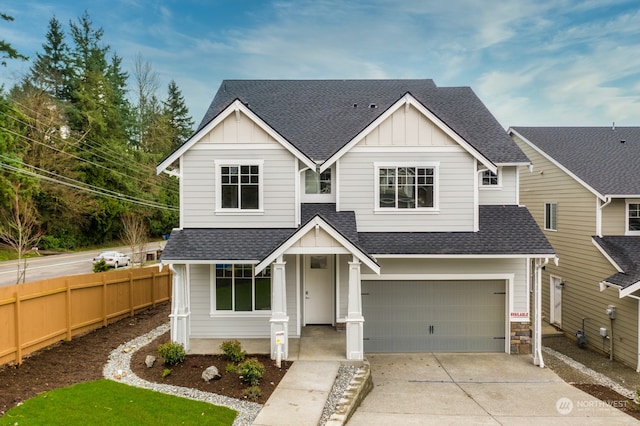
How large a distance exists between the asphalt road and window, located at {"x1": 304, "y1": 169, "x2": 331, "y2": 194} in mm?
17929

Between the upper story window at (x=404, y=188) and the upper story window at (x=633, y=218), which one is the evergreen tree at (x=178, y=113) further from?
the upper story window at (x=633, y=218)

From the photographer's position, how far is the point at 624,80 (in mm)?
22688

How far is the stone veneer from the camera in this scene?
11.2 m

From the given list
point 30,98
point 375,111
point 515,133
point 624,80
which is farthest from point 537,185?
point 30,98

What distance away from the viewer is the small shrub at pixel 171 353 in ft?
29.2

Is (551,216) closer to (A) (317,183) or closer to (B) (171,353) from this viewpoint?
(A) (317,183)

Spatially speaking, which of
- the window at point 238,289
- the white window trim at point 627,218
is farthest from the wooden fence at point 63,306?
the white window trim at point 627,218

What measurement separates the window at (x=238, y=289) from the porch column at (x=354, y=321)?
279 cm

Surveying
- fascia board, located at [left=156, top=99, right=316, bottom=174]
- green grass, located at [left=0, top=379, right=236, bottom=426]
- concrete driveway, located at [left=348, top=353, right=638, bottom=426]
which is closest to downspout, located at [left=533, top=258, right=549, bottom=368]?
concrete driveway, located at [left=348, top=353, right=638, bottom=426]

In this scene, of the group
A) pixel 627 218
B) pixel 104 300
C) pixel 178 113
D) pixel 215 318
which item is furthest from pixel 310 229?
pixel 178 113

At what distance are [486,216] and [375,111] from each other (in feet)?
19.5

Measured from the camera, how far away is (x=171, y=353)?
8914 mm

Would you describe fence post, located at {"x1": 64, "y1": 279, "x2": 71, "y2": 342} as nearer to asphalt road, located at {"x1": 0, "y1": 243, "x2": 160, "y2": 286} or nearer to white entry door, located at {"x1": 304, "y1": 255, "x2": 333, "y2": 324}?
white entry door, located at {"x1": 304, "y1": 255, "x2": 333, "y2": 324}

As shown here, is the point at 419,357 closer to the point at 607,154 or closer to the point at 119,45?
the point at 607,154
